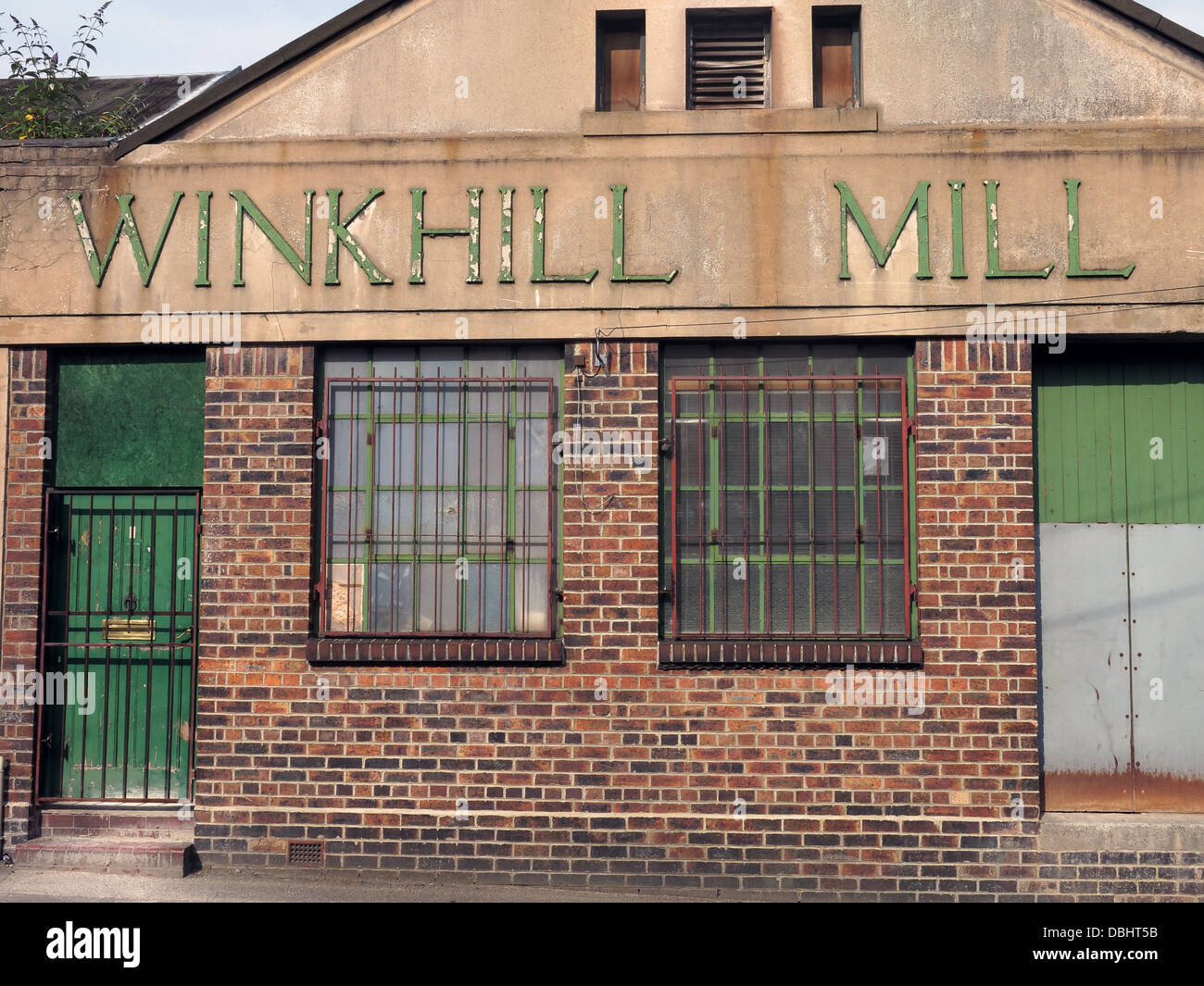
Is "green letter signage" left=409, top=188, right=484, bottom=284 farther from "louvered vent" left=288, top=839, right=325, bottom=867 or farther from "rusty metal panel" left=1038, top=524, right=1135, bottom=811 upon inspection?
"rusty metal panel" left=1038, top=524, right=1135, bottom=811

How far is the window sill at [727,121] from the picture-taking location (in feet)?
24.3

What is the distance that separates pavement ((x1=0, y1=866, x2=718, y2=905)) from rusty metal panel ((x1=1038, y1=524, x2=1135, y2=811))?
2.60m

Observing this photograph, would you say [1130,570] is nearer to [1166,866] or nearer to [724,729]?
[1166,866]

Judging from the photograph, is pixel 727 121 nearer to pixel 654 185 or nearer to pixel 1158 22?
pixel 654 185

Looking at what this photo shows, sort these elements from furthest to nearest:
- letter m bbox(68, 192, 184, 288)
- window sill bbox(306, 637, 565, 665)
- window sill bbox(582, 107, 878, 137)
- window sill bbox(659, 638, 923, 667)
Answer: letter m bbox(68, 192, 184, 288), window sill bbox(582, 107, 878, 137), window sill bbox(306, 637, 565, 665), window sill bbox(659, 638, 923, 667)

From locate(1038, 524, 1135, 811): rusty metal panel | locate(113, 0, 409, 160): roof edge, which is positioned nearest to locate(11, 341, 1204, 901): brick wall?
locate(1038, 524, 1135, 811): rusty metal panel

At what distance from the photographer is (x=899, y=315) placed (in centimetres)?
734

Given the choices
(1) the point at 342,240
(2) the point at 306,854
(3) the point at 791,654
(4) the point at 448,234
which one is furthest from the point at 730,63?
(2) the point at 306,854

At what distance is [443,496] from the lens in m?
7.54

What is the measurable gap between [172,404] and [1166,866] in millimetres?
7233

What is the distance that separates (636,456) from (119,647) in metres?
3.80

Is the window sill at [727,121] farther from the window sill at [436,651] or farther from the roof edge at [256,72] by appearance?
the window sill at [436,651]

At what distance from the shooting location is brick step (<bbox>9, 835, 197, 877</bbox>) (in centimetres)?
721

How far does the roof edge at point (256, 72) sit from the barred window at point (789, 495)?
128 inches
